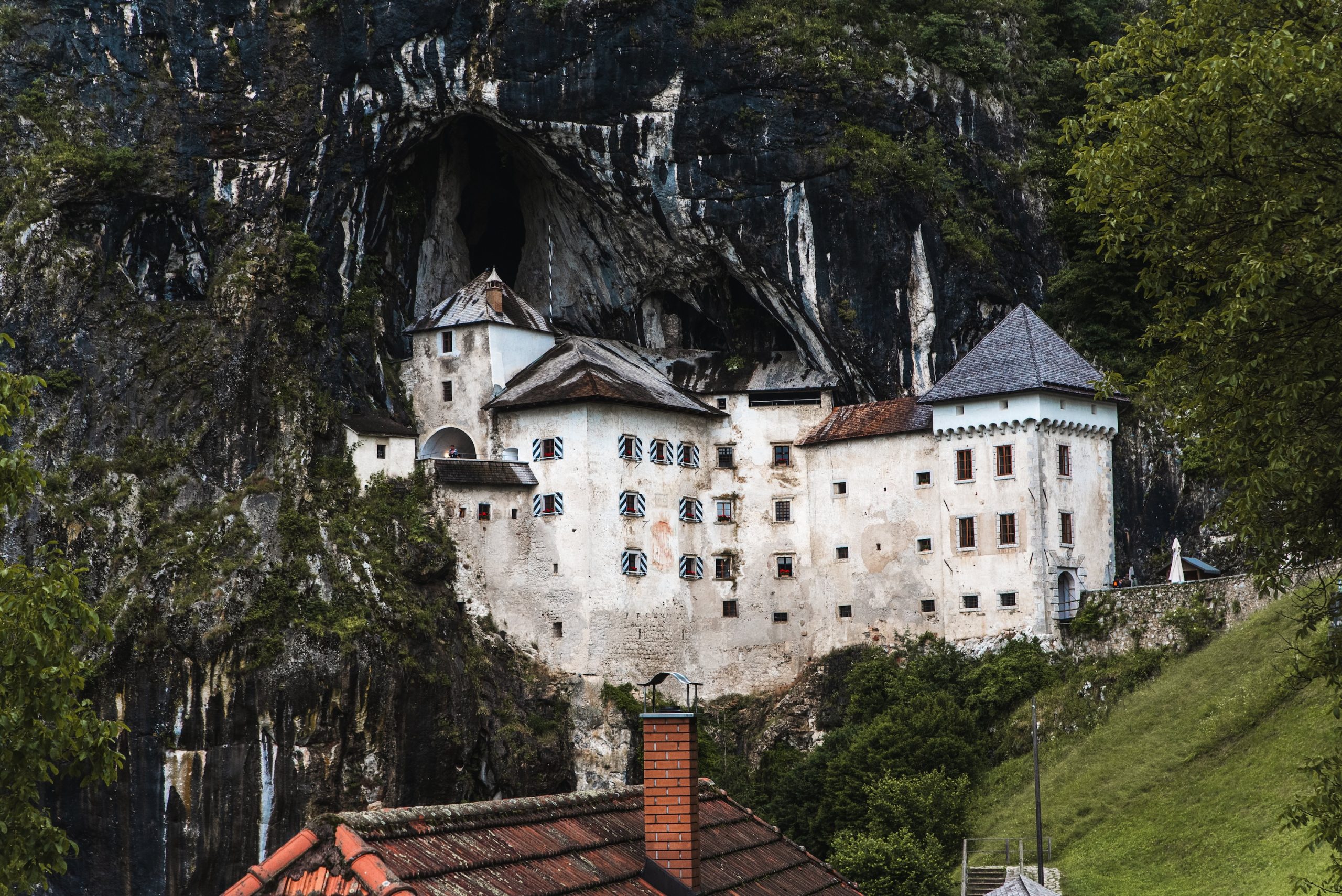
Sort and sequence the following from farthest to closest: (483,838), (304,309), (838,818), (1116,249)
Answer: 1. (304,309)
2. (838,818)
3. (1116,249)
4. (483,838)

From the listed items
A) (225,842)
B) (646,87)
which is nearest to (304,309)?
(646,87)

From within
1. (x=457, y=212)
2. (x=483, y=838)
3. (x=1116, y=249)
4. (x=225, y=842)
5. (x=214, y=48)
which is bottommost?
(x=225, y=842)

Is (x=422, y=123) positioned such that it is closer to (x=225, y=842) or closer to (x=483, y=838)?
(x=225, y=842)

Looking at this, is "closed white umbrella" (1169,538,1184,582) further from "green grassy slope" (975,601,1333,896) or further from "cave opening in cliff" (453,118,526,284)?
"cave opening in cliff" (453,118,526,284)

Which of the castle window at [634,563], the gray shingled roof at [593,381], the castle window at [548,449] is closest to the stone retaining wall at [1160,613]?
the castle window at [634,563]

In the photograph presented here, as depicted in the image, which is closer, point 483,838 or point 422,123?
point 483,838

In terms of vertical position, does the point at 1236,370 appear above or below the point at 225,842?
above

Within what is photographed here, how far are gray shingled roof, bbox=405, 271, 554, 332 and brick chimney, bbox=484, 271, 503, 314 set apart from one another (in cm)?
4

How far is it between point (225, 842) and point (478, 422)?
1663cm

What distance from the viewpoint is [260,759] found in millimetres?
53062

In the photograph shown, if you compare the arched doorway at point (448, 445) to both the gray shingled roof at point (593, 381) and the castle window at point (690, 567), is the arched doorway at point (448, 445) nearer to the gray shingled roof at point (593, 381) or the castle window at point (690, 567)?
the gray shingled roof at point (593, 381)

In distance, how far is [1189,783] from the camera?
145 feet

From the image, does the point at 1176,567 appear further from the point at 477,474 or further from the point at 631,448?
the point at 477,474

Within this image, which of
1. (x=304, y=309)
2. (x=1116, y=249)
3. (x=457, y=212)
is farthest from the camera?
(x=457, y=212)
